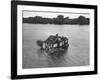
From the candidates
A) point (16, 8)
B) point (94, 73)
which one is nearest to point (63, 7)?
point (16, 8)

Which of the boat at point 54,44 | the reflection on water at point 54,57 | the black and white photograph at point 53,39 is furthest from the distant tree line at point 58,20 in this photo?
the reflection on water at point 54,57

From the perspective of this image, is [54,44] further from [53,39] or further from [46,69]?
[46,69]

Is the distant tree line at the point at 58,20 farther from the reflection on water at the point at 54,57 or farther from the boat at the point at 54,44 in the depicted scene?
the reflection on water at the point at 54,57

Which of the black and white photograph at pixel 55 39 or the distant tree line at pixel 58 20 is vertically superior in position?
the distant tree line at pixel 58 20

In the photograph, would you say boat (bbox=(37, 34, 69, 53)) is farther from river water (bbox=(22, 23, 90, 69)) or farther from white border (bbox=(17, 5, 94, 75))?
white border (bbox=(17, 5, 94, 75))

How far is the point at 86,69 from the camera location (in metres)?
1.55

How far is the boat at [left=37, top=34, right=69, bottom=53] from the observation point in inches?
57.1

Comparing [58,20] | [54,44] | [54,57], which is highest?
[58,20]

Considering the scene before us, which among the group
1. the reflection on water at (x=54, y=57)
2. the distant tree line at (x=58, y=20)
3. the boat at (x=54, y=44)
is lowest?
the reflection on water at (x=54, y=57)

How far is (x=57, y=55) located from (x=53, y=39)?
151 millimetres

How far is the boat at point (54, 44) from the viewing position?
145 cm

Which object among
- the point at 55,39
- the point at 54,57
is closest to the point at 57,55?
the point at 54,57

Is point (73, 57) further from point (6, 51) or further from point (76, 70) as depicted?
point (6, 51)

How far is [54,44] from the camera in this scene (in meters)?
1.48
